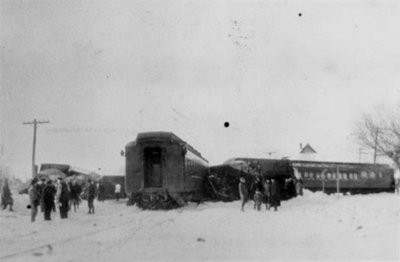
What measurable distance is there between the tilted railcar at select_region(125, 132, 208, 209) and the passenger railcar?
59.2 feet

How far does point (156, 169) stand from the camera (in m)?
23.1

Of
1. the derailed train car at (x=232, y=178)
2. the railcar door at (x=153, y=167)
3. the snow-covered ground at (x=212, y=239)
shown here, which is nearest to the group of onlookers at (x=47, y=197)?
the snow-covered ground at (x=212, y=239)

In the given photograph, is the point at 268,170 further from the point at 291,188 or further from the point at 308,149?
the point at 308,149

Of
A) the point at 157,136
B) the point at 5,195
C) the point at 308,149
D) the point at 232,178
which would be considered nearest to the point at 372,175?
the point at 232,178

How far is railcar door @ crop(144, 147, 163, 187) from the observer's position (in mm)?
22891

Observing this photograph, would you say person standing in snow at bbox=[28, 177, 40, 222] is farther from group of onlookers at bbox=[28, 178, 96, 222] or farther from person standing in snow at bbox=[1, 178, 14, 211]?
person standing in snow at bbox=[1, 178, 14, 211]

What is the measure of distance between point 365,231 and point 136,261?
226 inches

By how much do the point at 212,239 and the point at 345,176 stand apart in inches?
1257

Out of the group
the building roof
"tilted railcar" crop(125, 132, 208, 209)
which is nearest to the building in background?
the building roof

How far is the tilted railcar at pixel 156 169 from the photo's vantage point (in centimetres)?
2256

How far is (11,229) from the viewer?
14.6 metres

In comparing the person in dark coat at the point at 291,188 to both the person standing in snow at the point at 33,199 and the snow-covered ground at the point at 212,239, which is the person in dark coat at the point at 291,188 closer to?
the snow-covered ground at the point at 212,239

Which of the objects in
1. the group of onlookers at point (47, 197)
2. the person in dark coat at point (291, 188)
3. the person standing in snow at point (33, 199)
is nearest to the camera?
the person standing in snow at point (33, 199)

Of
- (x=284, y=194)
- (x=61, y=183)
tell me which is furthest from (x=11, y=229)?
(x=284, y=194)
